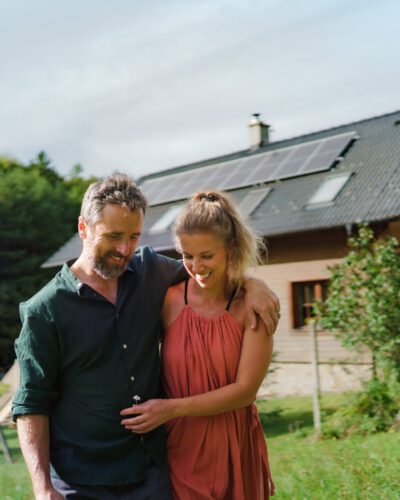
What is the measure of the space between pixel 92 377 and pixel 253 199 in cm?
1629

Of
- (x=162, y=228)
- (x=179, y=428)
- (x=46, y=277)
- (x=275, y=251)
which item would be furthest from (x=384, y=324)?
(x=46, y=277)

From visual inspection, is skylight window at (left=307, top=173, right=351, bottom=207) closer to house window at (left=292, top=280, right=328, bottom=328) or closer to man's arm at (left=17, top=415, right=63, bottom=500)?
house window at (left=292, top=280, right=328, bottom=328)

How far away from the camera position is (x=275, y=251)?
57.8ft

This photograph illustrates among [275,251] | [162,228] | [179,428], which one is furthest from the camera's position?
[162,228]

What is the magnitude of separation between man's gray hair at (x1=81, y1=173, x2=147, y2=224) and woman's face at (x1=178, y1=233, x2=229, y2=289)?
24 cm

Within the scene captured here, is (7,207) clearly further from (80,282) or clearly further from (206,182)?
(80,282)

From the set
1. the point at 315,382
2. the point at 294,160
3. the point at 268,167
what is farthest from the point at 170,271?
the point at 268,167

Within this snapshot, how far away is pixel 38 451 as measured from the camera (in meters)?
2.72

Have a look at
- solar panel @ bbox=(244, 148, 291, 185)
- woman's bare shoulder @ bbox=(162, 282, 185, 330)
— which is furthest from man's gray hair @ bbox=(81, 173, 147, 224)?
solar panel @ bbox=(244, 148, 291, 185)

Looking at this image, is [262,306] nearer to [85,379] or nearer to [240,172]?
[85,379]

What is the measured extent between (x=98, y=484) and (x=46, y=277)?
88.3 ft

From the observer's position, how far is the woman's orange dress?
2922mm

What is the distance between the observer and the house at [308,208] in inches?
617

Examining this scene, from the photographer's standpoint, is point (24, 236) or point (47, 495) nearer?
point (47, 495)
